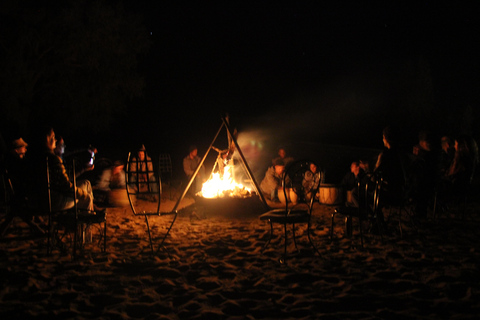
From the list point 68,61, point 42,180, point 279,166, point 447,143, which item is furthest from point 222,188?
Answer: point 68,61

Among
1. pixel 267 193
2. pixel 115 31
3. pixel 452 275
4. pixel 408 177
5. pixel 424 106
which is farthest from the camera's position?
pixel 424 106

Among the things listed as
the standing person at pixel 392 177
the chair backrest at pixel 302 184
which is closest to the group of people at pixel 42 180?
the chair backrest at pixel 302 184

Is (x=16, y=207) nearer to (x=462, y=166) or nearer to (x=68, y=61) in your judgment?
(x=462, y=166)

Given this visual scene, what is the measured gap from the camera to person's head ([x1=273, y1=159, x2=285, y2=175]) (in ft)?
34.4

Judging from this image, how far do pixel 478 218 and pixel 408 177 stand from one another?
2.20 metres

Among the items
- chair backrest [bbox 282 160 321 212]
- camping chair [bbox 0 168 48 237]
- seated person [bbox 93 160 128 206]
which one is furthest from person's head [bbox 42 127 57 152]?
seated person [bbox 93 160 128 206]

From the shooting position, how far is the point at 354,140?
17.7 m

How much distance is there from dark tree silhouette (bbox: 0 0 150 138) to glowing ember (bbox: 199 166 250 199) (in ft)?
28.6

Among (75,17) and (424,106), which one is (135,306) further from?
(424,106)

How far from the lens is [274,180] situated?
418 inches

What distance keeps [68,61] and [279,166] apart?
1028 centimetres

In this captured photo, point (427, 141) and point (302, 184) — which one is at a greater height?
point (427, 141)

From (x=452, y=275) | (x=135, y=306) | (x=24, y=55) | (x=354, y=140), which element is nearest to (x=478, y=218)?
(x=452, y=275)

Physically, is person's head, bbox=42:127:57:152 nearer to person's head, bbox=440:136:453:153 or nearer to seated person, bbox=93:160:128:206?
seated person, bbox=93:160:128:206
